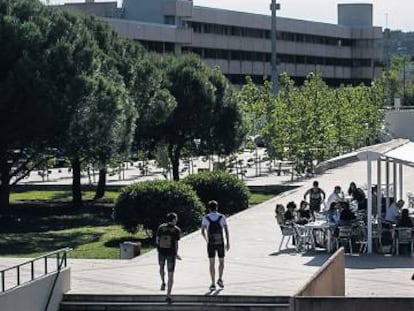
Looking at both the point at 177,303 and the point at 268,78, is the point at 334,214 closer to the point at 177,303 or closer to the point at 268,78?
the point at 177,303

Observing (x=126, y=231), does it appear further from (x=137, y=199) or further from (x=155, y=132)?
(x=155, y=132)

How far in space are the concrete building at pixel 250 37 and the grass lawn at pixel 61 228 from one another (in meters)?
33.8

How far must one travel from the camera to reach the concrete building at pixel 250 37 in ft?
315

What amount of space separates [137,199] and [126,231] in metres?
2.04

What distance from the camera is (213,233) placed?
68.0ft

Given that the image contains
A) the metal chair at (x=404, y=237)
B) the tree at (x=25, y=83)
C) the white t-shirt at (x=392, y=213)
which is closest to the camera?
the metal chair at (x=404, y=237)

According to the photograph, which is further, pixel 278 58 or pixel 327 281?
pixel 278 58

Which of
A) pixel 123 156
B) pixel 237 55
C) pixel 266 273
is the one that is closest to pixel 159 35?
pixel 237 55

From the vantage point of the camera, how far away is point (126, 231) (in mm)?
33625

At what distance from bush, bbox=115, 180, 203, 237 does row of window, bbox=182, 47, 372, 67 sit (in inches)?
2621

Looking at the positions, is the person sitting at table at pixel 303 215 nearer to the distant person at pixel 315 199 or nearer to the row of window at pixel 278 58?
the distant person at pixel 315 199

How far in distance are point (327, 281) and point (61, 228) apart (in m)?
21.6

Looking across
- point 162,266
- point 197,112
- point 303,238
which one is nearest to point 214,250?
point 162,266

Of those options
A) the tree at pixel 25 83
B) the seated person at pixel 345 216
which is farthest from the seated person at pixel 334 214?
the tree at pixel 25 83
